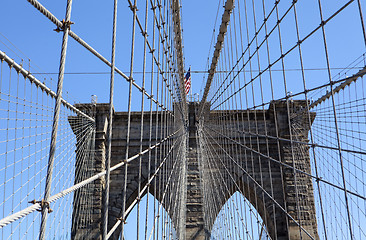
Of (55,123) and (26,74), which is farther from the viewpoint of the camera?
(26,74)

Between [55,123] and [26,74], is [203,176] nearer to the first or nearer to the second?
[26,74]

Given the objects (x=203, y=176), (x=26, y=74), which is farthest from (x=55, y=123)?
(x=203, y=176)

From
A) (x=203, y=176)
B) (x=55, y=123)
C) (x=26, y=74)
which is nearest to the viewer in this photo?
(x=55, y=123)

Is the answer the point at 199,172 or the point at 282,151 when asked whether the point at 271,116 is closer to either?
the point at 282,151

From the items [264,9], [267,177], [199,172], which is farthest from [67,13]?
[267,177]

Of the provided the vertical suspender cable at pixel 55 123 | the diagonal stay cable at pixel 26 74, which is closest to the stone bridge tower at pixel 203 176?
the diagonal stay cable at pixel 26 74

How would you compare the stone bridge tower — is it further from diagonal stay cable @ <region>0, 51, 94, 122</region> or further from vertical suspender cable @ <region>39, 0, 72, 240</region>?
vertical suspender cable @ <region>39, 0, 72, 240</region>

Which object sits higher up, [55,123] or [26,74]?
[26,74]

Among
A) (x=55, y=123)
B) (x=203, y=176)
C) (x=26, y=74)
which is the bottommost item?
(x=203, y=176)

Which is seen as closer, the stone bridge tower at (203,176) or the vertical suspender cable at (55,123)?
the vertical suspender cable at (55,123)

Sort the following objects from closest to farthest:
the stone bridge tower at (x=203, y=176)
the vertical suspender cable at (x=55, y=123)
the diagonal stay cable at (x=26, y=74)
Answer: the vertical suspender cable at (x=55, y=123)
the diagonal stay cable at (x=26, y=74)
the stone bridge tower at (x=203, y=176)

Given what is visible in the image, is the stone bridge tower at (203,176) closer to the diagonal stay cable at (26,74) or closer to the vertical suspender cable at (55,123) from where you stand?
the diagonal stay cable at (26,74)

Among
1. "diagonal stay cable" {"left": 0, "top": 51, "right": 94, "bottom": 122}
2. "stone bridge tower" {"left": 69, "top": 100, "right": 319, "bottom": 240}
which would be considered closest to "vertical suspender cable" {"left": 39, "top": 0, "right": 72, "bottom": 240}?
"diagonal stay cable" {"left": 0, "top": 51, "right": 94, "bottom": 122}

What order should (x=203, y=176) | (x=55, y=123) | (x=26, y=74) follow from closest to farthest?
(x=55, y=123)
(x=26, y=74)
(x=203, y=176)
